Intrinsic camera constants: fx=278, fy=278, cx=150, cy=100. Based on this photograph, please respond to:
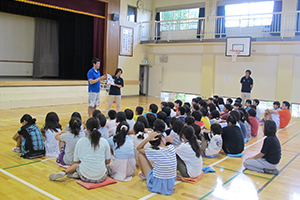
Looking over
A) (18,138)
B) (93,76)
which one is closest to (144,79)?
(93,76)

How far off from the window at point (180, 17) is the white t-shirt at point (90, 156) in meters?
11.8

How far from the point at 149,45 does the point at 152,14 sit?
1.80 meters

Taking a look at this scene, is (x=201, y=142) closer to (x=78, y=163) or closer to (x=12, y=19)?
(x=78, y=163)

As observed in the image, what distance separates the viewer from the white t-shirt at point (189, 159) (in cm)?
369

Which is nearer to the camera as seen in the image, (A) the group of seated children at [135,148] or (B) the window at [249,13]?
(A) the group of seated children at [135,148]

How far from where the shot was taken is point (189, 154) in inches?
147

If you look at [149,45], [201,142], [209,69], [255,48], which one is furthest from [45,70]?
[201,142]

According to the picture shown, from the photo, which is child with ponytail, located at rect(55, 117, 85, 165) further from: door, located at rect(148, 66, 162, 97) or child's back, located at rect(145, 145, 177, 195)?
door, located at rect(148, 66, 162, 97)

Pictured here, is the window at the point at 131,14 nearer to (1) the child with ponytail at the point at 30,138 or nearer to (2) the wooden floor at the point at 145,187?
(2) the wooden floor at the point at 145,187

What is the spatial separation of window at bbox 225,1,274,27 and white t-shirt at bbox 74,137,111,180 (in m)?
10.9

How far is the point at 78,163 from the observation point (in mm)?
3605

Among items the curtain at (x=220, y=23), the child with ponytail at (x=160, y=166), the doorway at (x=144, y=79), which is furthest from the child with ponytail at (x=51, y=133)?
the doorway at (x=144, y=79)

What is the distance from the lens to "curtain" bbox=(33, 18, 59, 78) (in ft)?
48.0

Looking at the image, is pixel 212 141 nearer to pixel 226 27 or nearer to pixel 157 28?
pixel 226 27
